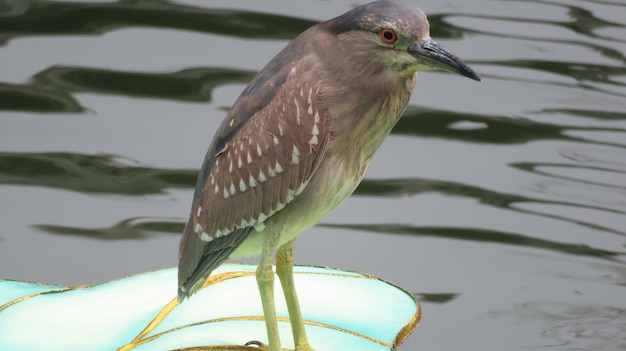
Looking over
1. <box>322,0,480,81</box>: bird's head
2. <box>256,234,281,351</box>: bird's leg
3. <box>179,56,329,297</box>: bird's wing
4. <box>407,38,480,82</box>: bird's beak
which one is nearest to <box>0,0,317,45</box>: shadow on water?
<box>179,56,329,297</box>: bird's wing

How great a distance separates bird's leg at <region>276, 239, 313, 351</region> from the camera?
3.33 metres

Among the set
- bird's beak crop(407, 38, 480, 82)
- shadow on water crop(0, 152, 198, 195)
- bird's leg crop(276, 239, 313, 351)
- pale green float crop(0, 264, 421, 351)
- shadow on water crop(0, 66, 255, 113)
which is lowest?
shadow on water crop(0, 152, 198, 195)

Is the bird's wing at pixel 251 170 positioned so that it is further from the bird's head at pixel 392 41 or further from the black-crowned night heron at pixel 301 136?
the bird's head at pixel 392 41

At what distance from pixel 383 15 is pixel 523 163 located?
11.8ft

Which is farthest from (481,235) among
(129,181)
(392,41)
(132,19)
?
(392,41)

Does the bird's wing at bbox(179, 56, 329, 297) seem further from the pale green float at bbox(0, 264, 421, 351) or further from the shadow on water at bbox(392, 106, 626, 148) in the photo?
the shadow on water at bbox(392, 106, 626, 148)

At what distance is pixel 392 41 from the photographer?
2.89 meters

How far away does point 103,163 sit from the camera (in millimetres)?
6195

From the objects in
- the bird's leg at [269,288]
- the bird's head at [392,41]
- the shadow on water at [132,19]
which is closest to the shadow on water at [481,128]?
the shadow on water at [132,19]

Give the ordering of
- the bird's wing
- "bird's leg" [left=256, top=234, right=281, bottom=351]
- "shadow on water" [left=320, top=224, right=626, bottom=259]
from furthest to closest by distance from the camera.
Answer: "shadow on water" [left=320, top=224, right=626, bottom=259], "bird's leg" [left=256, top=234, right=281, bottom=351], the bird's wing

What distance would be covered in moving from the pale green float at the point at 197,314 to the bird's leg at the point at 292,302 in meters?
0.10

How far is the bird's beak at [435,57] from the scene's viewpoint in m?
2.82

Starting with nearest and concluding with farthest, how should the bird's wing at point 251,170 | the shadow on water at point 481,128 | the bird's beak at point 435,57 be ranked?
the bird's beak at point 435,57 → the bird's wing at point 251,170 → the shadow on water at point 481,128

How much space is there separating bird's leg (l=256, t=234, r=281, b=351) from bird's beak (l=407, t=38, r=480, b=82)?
695 millimetres
